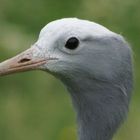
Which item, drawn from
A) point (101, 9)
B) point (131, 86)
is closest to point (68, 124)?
point (101, 9)

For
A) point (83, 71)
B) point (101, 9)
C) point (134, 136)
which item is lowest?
point (83, 71)

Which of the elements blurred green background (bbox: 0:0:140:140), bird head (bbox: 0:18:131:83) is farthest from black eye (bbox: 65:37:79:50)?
blurred green background (bbox: 0:0:140:140)

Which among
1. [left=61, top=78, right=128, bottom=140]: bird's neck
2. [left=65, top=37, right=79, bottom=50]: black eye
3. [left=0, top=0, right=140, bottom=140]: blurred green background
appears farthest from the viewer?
[left=0, top=0, right=140, bottom=140]: blurred green background

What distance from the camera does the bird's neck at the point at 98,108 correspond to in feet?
18.5

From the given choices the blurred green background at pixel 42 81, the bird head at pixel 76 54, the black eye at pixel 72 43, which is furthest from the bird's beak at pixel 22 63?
the blurred green background at pixel 42 81

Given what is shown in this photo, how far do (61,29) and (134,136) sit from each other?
2328mm

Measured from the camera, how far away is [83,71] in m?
5.55

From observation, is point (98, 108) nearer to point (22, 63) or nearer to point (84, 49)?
point (84, 49)

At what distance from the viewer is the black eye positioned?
5.42m

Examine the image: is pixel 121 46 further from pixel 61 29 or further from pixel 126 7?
pixel 126 7

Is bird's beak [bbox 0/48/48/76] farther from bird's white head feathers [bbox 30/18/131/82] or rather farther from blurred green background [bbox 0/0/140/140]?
blurred green background [bbox 0/0/140/140]

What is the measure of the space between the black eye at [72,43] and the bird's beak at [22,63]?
170 millimetres

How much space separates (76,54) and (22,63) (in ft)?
1.04

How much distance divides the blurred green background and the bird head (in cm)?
166
